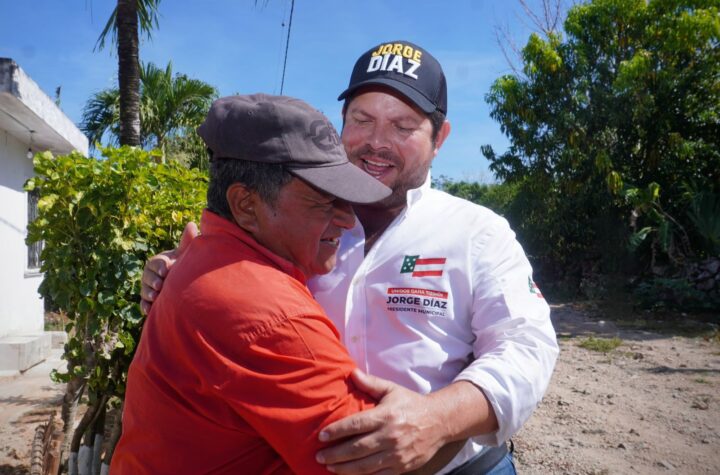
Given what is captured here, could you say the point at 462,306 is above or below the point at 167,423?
above

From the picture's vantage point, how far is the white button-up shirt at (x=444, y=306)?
5.20 feet

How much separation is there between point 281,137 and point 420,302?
719mm

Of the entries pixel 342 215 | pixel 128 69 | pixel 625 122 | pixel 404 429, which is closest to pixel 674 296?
pixel 625 122

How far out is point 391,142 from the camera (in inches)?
81.4

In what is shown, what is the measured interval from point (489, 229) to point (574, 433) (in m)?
4.33

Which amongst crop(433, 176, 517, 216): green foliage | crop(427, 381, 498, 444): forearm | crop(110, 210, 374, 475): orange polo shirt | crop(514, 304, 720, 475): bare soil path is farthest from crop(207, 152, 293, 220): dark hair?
crop(433, 176, 517, 216): green foliage

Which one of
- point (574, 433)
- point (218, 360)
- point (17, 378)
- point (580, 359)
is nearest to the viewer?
point (218, 360)

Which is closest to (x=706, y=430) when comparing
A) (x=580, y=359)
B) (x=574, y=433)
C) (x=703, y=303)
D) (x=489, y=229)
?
(x=574, y=433)

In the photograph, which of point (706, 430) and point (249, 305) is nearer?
point (249, 305)

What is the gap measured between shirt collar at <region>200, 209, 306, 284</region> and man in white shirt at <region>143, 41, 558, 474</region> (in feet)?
1.03

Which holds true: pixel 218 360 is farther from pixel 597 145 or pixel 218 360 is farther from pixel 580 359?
pixel 597 145

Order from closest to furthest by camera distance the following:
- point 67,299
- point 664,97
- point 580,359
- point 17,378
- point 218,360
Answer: point 218,360 < point 67,299 < point 17,378 < point 580,359 < point 664,97

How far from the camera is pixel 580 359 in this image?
26.8ft

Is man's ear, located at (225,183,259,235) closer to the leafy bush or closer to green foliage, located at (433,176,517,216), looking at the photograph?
the leafy bush
